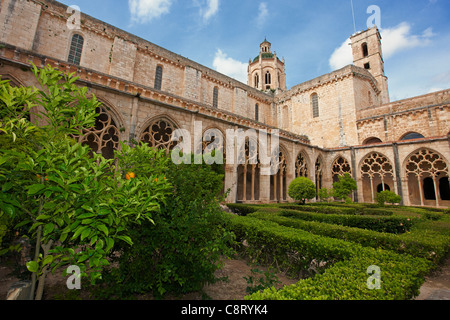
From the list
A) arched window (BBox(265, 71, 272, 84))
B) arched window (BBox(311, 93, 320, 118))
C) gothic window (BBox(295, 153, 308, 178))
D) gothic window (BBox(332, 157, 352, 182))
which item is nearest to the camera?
gothic window (BBox(295, 153, 308, 178))

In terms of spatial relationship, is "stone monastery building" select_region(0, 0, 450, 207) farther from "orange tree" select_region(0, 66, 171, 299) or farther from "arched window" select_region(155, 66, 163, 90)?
"orange tree" select_region(0, 66, 171, 299)

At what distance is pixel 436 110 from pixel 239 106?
55.7ft

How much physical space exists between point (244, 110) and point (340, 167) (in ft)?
36.3

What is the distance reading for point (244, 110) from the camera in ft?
70.3

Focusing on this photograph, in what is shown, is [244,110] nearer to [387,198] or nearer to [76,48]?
[387,198]

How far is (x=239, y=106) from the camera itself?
21094 millimetres

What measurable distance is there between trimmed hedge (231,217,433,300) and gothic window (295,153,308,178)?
1208 cm

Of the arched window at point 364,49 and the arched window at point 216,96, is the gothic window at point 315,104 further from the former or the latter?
the arched window at point 364,49

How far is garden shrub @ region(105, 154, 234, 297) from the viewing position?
2348 mm

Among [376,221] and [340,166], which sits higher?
[340,166]

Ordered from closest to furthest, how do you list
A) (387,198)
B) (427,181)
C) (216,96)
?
(387,198), (427,181), (216,96)

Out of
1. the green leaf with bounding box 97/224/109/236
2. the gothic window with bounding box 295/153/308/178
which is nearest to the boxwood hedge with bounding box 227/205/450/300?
the green leaf with bounding box 97/224/109/236

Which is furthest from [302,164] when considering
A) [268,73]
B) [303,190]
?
[268,73]
